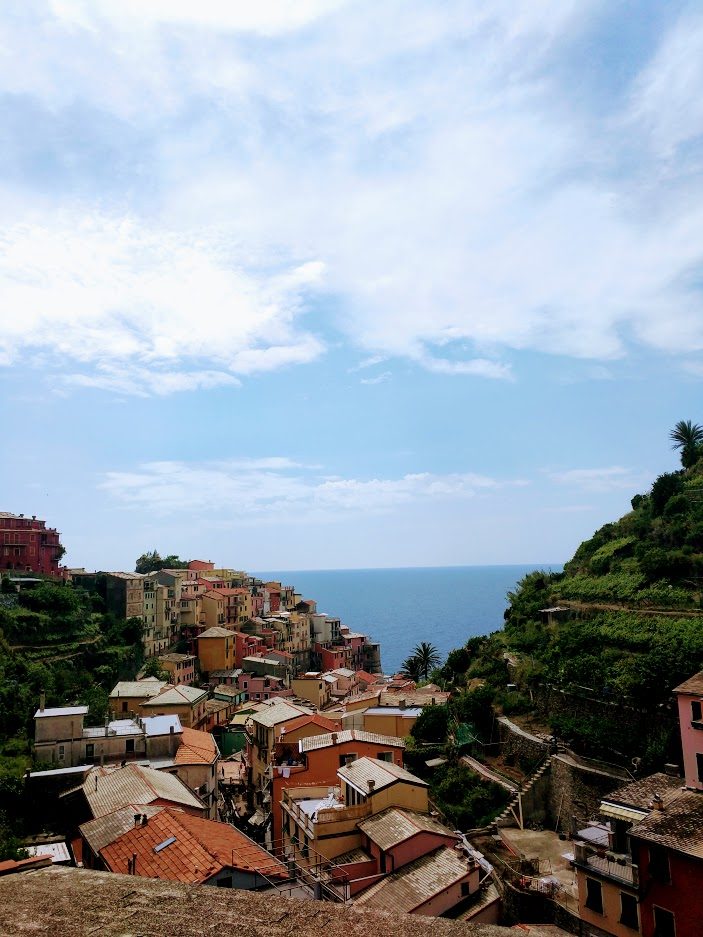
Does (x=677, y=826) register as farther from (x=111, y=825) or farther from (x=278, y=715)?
(x=278, y=715)

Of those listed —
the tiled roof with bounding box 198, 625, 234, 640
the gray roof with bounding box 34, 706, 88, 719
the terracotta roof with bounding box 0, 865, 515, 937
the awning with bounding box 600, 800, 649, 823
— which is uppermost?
the terracotta roof with bounding box 0, 865, 515, 937

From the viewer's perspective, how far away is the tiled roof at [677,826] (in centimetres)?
1741

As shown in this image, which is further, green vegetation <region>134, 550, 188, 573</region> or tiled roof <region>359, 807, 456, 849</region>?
green vegetation <region>134, 550, 188, 573</region>

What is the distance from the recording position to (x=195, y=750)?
31594 millimetres

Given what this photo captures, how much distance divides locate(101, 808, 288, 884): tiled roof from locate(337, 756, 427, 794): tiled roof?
16.2ft

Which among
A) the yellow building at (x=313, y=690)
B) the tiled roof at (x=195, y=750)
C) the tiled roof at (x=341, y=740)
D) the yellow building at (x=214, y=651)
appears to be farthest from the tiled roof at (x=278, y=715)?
the yellow building at (x=214, y=651)

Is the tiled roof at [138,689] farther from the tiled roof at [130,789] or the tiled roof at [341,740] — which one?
the tiled roof at [341,740]

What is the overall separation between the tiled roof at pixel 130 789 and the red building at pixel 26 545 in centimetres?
4259

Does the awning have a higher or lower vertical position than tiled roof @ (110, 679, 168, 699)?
higher

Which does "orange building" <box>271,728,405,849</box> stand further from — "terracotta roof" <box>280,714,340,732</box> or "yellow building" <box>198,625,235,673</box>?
"yellow building" <box>198,625,235,673</box>

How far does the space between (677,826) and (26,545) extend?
62.8 meters

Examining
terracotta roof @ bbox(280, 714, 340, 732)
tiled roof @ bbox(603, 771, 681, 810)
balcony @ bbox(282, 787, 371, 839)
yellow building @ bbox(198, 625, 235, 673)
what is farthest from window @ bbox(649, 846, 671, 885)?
yellow building @ bbox(198, 625, 235, 673)

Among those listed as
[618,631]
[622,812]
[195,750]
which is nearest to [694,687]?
[622,812]

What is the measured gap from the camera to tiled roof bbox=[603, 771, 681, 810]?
66.6 ft
